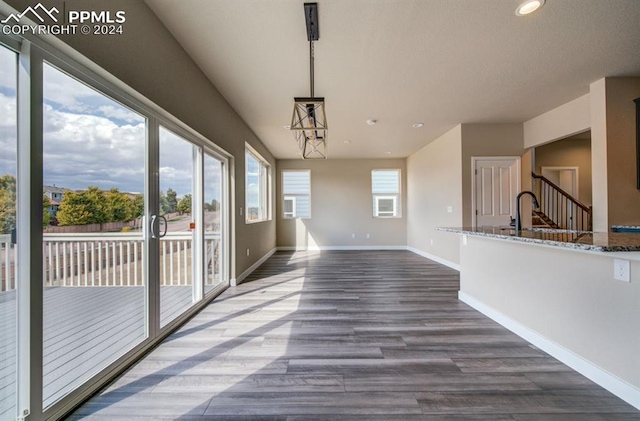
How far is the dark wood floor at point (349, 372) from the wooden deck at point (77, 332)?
8.6 inches

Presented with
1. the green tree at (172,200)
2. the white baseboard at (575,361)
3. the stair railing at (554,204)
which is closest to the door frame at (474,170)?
the stair railing at (554,204)

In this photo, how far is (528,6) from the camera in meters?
1.90

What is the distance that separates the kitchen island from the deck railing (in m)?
3.09

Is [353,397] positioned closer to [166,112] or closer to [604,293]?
[604,293]

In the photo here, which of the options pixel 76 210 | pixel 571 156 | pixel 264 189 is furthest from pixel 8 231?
pixel 571 156

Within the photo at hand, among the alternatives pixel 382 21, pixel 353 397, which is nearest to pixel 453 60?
pixel 382 21

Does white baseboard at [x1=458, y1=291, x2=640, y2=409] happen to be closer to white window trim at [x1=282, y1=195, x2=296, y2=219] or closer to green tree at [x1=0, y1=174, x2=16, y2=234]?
green tree at [x1=0, y1=174, x2=16, y2=234]

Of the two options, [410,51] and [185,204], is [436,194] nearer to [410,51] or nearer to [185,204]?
[410,51]

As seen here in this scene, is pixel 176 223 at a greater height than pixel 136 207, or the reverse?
pixel 136 207

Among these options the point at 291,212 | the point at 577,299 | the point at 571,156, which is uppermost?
the point at 571,156

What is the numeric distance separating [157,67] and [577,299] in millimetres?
3596

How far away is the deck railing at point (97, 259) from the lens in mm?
1240

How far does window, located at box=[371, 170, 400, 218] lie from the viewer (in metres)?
7.40

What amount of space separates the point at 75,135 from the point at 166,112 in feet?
2.45
